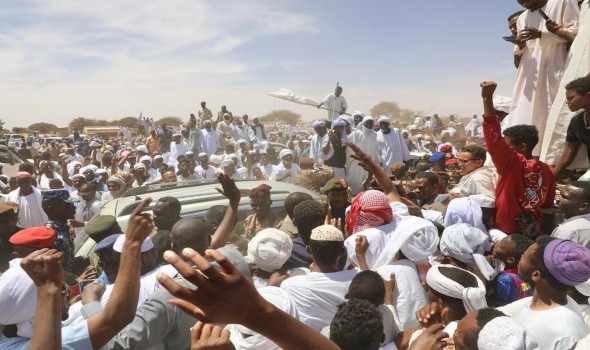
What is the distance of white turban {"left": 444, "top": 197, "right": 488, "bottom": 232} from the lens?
347cm

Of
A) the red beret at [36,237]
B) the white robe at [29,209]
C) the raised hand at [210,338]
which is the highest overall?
the red beret at [36,237]

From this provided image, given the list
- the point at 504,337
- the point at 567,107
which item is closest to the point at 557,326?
the point at 504,337

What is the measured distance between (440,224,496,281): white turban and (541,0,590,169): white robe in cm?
205

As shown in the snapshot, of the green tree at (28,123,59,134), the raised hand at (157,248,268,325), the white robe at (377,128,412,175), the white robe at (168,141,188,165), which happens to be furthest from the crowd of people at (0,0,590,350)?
the green tree at (28,123,59,134)

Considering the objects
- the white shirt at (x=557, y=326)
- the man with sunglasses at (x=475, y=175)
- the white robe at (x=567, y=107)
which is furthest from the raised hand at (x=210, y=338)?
the white robe at (x=567, y=107)

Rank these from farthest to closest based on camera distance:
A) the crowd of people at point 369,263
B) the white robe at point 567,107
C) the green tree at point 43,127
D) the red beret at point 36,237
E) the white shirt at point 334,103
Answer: the green tree at point 43,127 → the white shirt at point 334,103 → the white robe at point 567,107 → the red beret at point 36,237 → the crowd of people at point 369,263

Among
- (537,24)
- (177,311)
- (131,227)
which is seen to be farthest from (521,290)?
(537,24)

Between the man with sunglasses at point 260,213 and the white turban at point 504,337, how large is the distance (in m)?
3.14

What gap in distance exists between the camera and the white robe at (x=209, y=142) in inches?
574

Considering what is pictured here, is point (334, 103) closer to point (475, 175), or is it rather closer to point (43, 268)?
point (475, 175)

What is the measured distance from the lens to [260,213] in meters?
4.91

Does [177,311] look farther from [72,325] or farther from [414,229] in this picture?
[414,229]

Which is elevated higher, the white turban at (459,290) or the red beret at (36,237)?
the red beret at (36,237)

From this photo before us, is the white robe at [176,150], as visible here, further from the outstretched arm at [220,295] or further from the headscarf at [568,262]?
the outstretched arm at [220,295]
